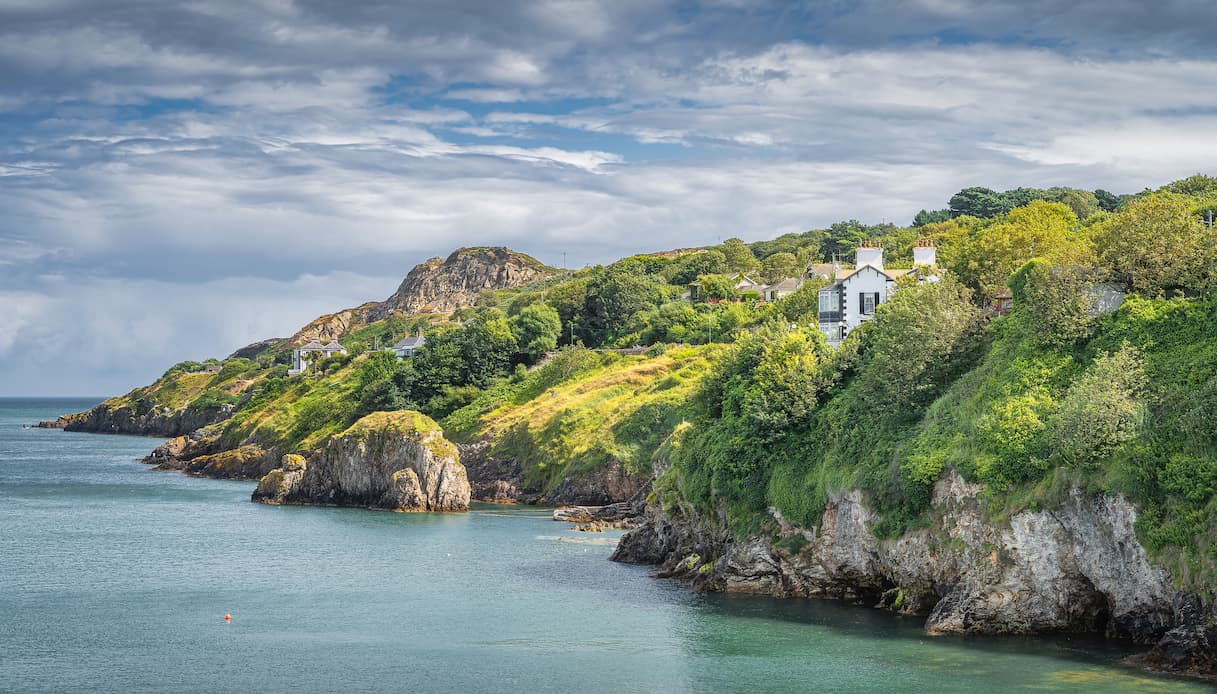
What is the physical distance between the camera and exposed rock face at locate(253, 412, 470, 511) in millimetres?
102625

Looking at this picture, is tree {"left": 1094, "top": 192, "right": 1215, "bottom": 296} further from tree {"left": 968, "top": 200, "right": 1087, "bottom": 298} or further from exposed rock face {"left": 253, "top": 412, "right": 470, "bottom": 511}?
exposed rock face {"left": 253, "top": 412, "right": 470, "bottom": 511}

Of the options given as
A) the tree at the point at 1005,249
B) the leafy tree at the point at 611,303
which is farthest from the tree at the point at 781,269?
the tree at the point at 1005,249

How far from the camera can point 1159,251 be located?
58750 millimetres

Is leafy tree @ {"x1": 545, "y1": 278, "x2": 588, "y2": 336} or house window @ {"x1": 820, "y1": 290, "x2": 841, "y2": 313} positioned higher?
leafy tree @ {"x1": 545, "y1": 278, "x2": 588, "y2": 336}

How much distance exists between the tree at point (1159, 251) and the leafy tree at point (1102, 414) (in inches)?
360

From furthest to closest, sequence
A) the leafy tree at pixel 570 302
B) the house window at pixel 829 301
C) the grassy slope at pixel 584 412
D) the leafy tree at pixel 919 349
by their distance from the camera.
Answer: the leafy tree at pixel 570 302, the grassy slope at pixel 584 412, the house window at pixel 829 301, the leafy tree at pixel 919 349

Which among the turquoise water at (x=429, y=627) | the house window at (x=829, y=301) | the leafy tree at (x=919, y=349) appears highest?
the house window at (x=829, y=301)

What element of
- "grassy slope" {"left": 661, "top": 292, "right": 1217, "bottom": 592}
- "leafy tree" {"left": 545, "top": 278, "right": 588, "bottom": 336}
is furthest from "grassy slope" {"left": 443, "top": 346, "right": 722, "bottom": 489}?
"grassy slope" {"left": 661, "top": 292, "right": 1217, "bottom": 592}

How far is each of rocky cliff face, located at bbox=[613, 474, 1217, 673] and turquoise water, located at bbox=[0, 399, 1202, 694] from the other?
1493 mm

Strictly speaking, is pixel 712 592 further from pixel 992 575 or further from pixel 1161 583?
pixel 1161 583

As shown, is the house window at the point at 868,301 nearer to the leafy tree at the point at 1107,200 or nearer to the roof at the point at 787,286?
the roof at the point at 787,286

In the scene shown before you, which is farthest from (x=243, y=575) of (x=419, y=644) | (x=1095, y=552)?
(x=1095, y=552)

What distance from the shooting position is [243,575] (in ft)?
230

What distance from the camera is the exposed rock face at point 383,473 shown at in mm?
102625
